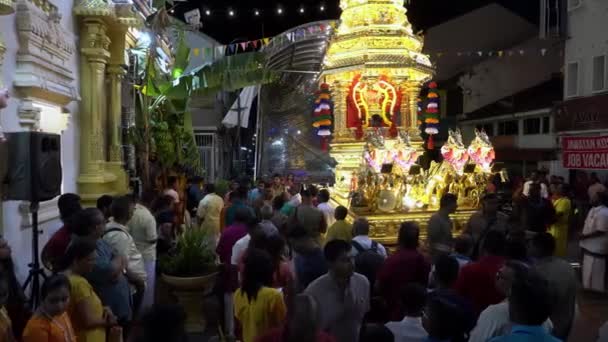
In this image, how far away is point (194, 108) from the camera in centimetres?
2062

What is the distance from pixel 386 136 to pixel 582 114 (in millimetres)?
7515

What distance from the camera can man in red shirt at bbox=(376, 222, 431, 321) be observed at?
13.5 feet

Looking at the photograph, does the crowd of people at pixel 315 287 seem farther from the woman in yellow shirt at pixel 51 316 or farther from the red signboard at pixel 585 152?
the red signboard at pixel 585 152

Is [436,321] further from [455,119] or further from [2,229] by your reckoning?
[455,119]

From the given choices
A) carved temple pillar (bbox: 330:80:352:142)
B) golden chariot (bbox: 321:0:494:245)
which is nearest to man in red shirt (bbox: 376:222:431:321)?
golden chariot (bbox: 321:0:494:245)

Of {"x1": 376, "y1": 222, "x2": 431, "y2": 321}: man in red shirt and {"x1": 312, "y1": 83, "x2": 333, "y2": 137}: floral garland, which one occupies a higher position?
{"x1": 312, "y1": 83, "x2": 333, "y2": 137}: floral garland

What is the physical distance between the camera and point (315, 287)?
365cm

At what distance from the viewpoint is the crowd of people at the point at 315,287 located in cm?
259

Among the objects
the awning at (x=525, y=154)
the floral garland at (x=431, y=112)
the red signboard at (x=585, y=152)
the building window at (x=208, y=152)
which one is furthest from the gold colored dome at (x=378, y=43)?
the awning at (x=525, y=154)

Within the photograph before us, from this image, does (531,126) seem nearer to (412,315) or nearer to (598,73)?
(598,73)

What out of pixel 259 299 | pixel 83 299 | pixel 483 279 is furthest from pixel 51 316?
pixel 483 279

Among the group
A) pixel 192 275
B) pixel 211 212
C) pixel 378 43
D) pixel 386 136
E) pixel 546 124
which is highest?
pixel 378 43

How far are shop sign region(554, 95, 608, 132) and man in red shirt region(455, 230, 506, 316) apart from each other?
39.8 feet

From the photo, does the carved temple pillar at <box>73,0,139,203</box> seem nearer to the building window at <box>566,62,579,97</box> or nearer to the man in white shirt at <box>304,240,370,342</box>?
the man in white shirt at <box>304,240,370,342</box>
